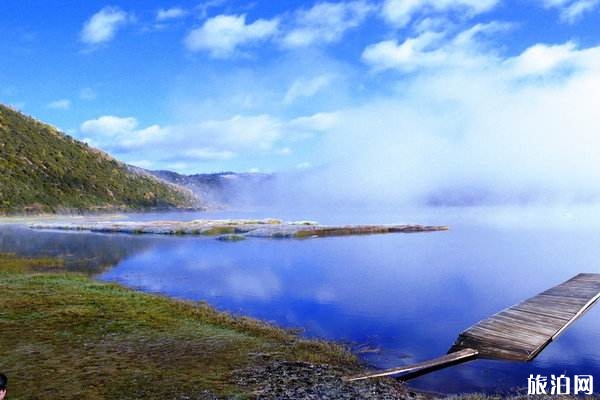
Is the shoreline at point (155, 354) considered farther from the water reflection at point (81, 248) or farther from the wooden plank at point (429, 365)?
the water reflection at point (81, 248)

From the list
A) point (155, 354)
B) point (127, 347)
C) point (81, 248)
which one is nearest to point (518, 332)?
point (155, 354)

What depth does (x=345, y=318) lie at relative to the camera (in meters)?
30.6

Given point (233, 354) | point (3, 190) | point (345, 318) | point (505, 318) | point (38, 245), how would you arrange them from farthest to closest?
point (3, 190) → point (38, 245) → point (345, 318) → point (505, 318) → point (233, 354)

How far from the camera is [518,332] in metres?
24.8

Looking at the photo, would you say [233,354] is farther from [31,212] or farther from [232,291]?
[31,212]

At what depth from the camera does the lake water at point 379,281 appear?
23031mm

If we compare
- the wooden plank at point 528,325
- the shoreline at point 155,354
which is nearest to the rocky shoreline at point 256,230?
the wooden plank at point 528,325

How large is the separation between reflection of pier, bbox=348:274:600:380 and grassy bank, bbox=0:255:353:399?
15.1 ft

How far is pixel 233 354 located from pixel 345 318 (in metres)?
12.6

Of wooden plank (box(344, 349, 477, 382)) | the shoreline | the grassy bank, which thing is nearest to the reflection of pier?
wooden plank (box(344, 349, 477, 382))

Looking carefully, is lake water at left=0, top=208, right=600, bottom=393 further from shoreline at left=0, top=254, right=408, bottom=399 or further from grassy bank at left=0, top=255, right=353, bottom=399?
grassy bank at left=0, top=255, right=353, bottom=399

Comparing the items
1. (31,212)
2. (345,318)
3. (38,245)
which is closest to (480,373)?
(345,318)

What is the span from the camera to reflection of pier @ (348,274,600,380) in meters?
20.9

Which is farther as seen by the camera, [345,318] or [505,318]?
[345,318]
